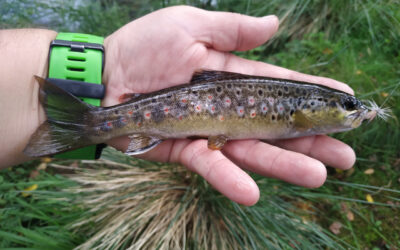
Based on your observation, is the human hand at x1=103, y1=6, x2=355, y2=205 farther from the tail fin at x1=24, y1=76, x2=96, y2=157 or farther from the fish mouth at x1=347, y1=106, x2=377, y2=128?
the tail fin at x1=24, y1=76, x2=96, y2=157

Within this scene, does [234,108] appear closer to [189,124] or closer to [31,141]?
[189,124]

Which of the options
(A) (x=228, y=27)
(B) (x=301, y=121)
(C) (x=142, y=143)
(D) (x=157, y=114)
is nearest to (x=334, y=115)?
(B) (x=301, y=121)

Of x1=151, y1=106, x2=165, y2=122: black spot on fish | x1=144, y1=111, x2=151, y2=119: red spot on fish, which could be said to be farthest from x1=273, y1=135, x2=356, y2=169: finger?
x1=144, y1=111, x2=151, y2=119: red spot on fish

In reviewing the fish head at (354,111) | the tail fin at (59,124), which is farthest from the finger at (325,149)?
the tail fin at (59,124)

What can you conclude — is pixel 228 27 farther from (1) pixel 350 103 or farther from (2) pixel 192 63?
(1) pixel 350 103

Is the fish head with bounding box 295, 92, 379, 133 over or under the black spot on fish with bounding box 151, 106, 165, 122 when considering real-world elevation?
over

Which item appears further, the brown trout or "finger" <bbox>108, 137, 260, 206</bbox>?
the brown trout

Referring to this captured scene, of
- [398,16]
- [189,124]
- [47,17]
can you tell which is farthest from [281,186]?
[47,17]
